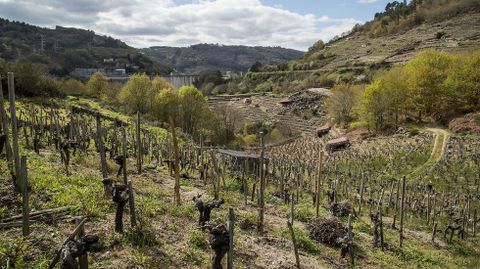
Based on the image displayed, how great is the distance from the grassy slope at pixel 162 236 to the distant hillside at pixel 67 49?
380ft

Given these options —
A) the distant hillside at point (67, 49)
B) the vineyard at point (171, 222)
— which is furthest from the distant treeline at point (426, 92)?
the distant hillside at point (67, 49)

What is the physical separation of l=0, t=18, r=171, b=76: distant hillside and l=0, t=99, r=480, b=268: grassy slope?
115964mm

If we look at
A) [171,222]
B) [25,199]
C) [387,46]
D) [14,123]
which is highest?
[387,46]

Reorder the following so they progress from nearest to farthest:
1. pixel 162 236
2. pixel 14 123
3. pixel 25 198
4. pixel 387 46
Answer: pixel 25 198 < pixel 14 123 < pixel 162 236 < pixel 387 46

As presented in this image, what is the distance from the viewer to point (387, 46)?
95875mm

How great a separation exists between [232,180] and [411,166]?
1972 centimetres

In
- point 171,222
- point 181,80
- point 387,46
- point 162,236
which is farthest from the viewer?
point 181,80

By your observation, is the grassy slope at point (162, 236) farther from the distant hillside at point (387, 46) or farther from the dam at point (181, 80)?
the dam at point (181, 80)

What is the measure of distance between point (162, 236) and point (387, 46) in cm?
9961

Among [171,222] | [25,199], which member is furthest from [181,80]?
[25,199]

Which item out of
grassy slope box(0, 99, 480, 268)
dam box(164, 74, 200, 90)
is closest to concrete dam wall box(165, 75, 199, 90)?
dam box(164, 74, 200, 90)

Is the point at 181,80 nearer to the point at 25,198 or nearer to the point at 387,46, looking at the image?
the point at 387,46

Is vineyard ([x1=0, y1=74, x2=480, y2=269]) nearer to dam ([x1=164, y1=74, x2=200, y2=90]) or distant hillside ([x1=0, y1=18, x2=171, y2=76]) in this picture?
dam ([x1=164, y1=74, x2=200, y2=90])

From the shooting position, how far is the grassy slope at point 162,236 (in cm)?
652
